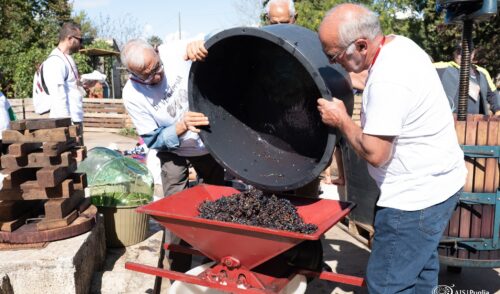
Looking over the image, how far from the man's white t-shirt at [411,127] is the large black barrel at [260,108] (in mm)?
389

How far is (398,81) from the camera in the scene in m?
1.94

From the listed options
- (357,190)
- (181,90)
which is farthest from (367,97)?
(357,190)

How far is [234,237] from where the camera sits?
2240 millimetres

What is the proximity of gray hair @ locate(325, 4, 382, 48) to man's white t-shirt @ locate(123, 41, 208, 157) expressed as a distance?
1.46m

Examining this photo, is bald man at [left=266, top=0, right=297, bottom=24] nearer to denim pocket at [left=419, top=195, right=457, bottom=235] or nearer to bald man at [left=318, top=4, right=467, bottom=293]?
bald man at [left=318, top=4, right=467, bottom=293]

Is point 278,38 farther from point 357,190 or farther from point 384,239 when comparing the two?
point 357,190

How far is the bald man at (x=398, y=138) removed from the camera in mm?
1963

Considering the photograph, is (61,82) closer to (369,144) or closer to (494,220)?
(369,144)

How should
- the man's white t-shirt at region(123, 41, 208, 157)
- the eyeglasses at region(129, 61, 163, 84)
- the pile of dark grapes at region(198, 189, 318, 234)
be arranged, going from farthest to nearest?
the man's white t-shirt at region(123, 41, 208, 157) < the eyeglasses at region(129, 61, 163, 84) < the pile of dark grapes at region(198, 189, 318, 234)

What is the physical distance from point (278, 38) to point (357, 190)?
2178 millimetres

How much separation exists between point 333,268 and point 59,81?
362 centimetres

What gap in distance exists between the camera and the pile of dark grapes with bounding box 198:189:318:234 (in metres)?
2.31

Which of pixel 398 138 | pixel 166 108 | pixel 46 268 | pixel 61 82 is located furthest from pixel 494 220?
pixel 61 82

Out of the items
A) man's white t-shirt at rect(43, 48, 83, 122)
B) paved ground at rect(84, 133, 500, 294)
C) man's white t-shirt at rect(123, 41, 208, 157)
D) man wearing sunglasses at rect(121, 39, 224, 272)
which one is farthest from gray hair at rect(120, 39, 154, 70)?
man's white t-shirt at rect(43, 48, 83, 122)
